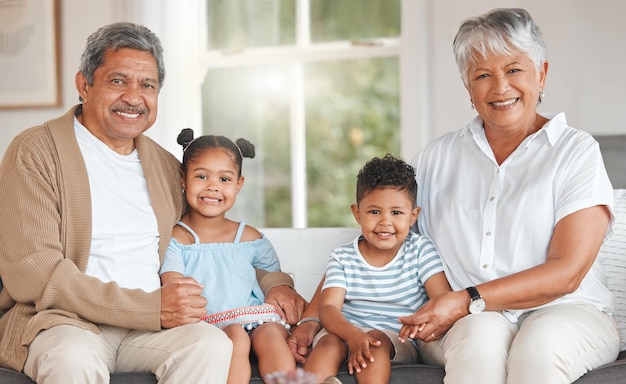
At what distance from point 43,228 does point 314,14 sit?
124 inches

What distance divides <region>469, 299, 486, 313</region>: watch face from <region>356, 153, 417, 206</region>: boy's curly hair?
1.34 feet

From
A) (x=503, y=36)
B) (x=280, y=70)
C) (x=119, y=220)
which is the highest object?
(x=280, y=70)

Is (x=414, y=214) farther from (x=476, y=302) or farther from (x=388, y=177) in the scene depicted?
(x=476, y=302)

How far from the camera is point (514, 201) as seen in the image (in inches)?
85.3

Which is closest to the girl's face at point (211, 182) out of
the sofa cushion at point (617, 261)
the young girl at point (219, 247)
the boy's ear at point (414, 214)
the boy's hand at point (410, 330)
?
the young girl at point (219, 247)

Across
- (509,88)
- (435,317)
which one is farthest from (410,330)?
(509,88)

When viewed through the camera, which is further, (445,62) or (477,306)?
(445,62)

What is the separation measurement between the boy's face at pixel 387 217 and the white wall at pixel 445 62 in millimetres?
1730

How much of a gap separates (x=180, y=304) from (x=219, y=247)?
363 millimetres

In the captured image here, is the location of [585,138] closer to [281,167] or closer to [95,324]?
[95,324]

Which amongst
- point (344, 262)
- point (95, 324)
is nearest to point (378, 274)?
point (344, 262)

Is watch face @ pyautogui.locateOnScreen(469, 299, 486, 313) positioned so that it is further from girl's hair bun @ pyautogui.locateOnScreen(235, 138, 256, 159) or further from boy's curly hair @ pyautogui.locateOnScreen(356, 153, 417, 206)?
girl's hair bun @ pyautogui.locateOnScreen(235, 138, 256, 159)

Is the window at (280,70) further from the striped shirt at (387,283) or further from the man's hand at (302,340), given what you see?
the man's hand at (302,340)

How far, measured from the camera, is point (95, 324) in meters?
2.12
